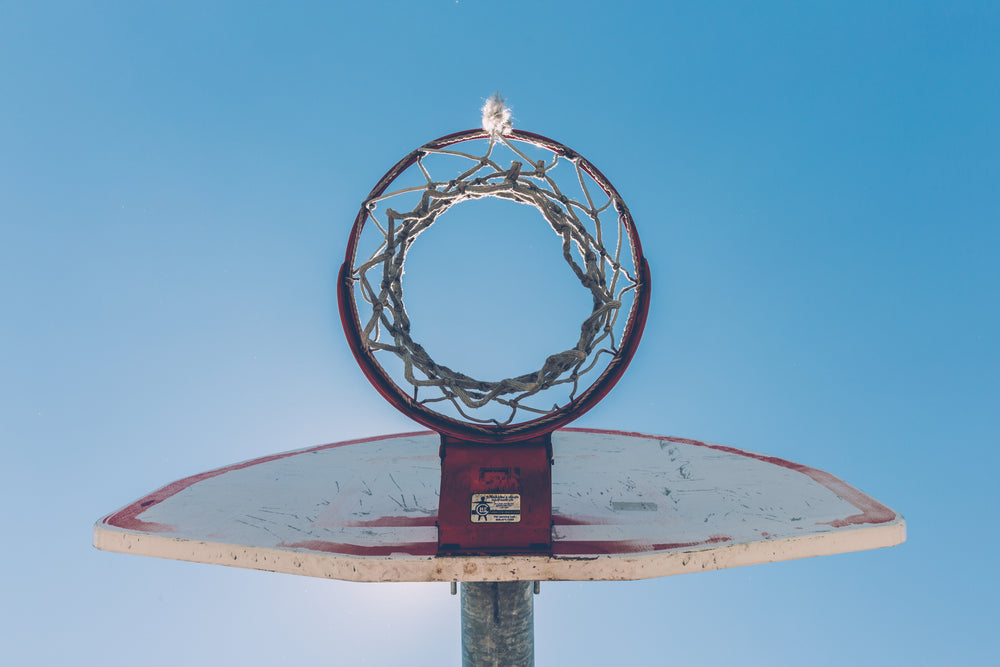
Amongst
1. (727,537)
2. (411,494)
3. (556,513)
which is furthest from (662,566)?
(411,494)

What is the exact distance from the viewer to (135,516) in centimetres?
182

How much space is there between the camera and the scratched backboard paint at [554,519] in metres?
1.53

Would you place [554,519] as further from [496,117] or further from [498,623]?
[496,117]

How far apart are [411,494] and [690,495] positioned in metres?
0.89

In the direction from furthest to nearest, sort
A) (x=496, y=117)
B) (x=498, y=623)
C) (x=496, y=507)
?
(x=498, y=623) < (x=496, y=117) < (x=496, y=507)

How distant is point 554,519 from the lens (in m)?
1.81

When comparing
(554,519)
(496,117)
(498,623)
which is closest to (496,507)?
(554,519)

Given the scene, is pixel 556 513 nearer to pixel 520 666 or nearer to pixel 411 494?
pixel 411 494

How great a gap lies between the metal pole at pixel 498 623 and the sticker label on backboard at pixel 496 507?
58 centimetres

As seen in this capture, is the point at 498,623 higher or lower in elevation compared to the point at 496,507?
lower

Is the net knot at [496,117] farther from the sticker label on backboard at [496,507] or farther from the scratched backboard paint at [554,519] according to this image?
the scratched backboard paint at [554,519]

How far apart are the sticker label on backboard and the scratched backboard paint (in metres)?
0.10

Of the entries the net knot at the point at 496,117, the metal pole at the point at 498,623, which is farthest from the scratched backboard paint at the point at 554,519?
the net knot at the point at 496,117

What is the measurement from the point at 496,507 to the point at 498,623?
71cm
